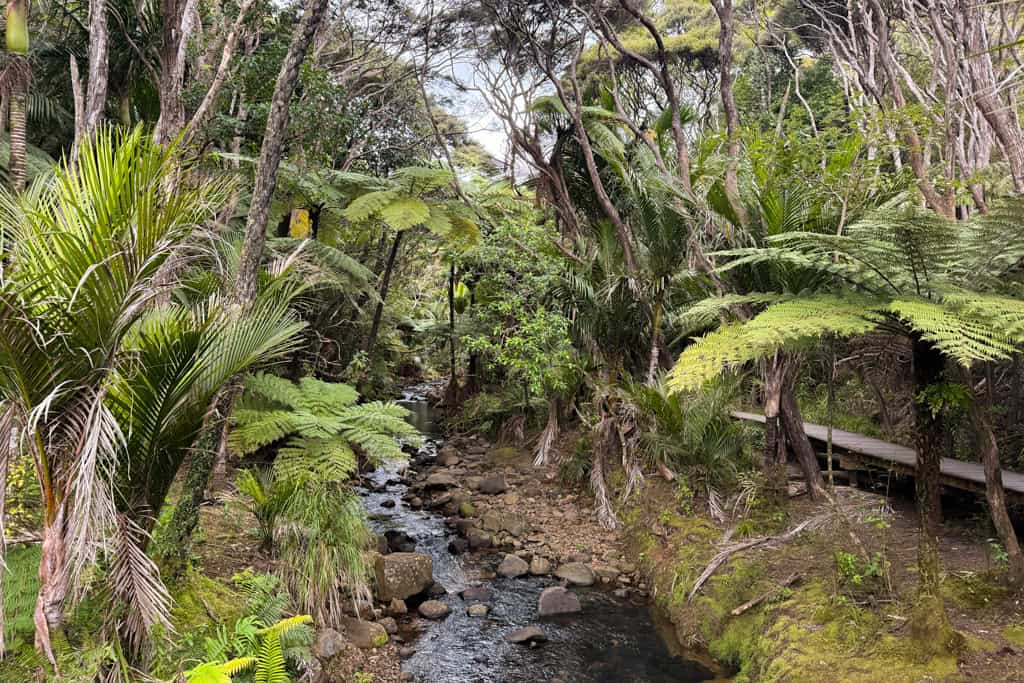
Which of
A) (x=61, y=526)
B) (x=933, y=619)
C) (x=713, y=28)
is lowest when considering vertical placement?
(x=933, y=619)

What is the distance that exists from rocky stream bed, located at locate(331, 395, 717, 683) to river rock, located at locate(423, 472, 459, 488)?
3 centimetres

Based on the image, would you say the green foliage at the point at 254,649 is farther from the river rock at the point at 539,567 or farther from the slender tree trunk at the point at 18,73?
the slender tree trunk at the point at 18,73

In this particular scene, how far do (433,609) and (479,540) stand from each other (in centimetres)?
173

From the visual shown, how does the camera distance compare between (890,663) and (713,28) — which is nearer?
(890,663)

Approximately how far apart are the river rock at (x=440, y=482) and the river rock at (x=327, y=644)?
15.4 feet

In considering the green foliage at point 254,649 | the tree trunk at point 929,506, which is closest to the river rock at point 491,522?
the green foliage at point 254,649

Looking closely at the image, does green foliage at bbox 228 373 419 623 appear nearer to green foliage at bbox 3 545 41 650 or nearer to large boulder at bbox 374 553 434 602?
large boulder at bbox 374 553 434 602

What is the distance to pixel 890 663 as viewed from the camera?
12.3ft

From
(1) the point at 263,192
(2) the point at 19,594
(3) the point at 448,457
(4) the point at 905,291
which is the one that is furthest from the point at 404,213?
(4) the point at 905,291

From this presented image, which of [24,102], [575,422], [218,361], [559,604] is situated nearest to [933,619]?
[559,604]

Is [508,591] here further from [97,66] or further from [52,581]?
[97,66]

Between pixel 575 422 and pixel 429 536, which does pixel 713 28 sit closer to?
pixel 575 422

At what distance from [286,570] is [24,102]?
186 inches

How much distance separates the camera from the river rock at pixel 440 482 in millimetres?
9555
